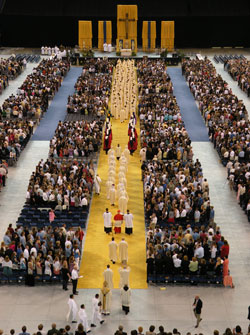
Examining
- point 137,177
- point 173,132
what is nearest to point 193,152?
→ point 173,132

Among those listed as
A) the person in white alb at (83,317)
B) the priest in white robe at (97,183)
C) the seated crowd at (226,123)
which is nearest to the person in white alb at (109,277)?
the person in white alb at (83,317)

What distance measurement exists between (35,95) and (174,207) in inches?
819

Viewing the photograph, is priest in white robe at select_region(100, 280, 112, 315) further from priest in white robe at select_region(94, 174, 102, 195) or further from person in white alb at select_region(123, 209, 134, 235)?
priest in white robe at select_region(94, 174, 102, 195)

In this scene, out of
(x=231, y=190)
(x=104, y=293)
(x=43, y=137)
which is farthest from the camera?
(x=43, y=137)

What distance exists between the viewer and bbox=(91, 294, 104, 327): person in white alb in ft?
54.6

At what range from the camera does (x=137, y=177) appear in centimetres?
2805

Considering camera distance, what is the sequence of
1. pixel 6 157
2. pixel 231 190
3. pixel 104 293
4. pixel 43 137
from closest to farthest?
1. pixel 104 293
2. pixel 231 190
3. pixel 6 157
4. pixel 43 137

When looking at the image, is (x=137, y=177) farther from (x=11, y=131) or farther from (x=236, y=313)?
(x=236, y=313)

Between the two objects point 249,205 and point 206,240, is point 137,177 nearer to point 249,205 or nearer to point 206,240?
point 249,205

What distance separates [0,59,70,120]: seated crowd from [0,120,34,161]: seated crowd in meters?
3.37

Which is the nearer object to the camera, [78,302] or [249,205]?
[78,302]

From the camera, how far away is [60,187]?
2394 cm

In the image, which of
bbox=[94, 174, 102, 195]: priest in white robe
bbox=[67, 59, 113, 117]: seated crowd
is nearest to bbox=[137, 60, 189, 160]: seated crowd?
bbox=[67, 59, 113, 117]: seated crowd

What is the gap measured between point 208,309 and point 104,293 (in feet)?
11.0
